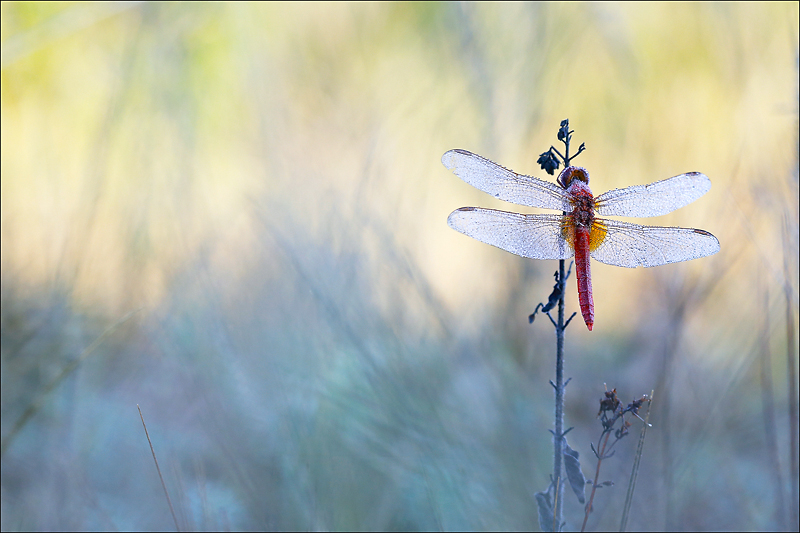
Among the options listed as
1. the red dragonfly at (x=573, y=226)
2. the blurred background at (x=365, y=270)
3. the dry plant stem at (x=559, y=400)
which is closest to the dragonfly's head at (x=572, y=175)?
the red dragonfly at (x=573, y=226)

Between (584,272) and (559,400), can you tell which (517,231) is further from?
(559,400)

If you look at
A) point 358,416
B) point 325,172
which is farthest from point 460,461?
point 325,172

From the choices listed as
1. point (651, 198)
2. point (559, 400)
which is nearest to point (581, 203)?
point (651, 198)

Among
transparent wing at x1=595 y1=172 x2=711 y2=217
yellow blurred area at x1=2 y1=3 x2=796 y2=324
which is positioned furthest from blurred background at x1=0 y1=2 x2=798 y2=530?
transparent wing at x1=595 y1=172 x2=711 y2=217

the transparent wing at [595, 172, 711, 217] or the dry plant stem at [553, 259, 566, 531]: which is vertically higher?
the transparent wing at [595, 172, 711, 217]

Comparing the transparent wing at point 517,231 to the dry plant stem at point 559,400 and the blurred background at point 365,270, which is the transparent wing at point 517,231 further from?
the blurred background at point 365,270

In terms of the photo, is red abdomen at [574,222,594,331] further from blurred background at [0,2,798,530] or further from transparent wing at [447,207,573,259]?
blurred background at [0,2,798,530]

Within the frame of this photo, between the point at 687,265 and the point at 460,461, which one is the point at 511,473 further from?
the point at 687,265

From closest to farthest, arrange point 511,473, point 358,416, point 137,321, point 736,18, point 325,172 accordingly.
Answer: point 511,473 < point 358,416 < point 736,18 < point 137,321 < point 325,172
